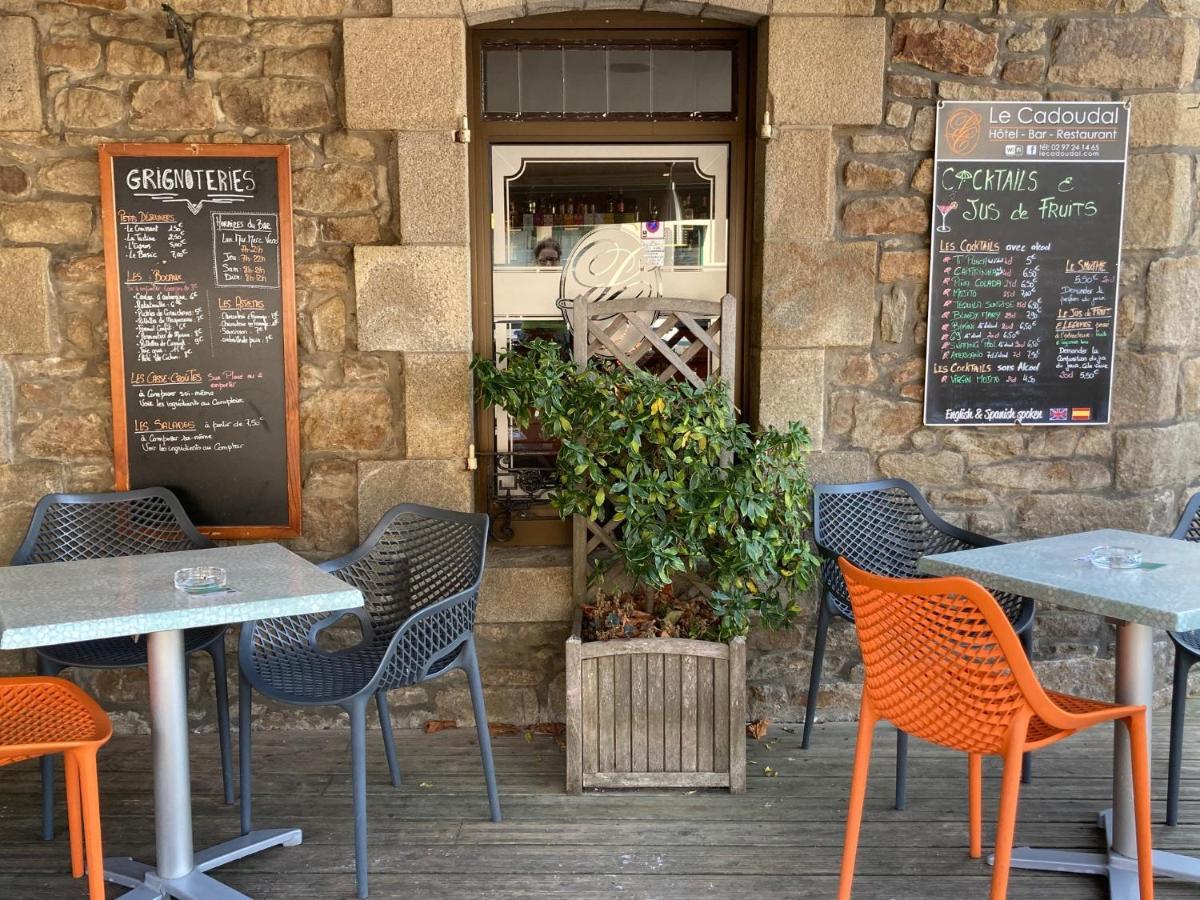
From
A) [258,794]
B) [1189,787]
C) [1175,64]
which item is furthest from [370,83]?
[1189,787]

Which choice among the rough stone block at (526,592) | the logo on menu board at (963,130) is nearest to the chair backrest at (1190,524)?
the logo on menu board at (963,130)

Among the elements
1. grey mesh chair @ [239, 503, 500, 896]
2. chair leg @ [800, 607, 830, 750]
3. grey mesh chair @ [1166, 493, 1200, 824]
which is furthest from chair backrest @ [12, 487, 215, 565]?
grey mesh chair @ [1166, 493, 1200, 824]

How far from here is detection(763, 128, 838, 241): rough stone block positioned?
372 cm

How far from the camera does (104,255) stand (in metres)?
3.65

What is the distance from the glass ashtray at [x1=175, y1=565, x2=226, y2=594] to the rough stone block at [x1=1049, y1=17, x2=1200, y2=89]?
3.31 m

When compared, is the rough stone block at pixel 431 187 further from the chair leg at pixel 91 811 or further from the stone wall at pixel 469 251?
the chair leg at pixel 91 811

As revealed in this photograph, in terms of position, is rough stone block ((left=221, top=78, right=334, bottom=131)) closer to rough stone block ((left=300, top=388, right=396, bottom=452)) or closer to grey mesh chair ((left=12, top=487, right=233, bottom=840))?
rough stone block ((left=300, top=388, right=396, bottom=452))

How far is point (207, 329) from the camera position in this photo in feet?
12.2

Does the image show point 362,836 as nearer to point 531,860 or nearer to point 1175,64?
point 531,860

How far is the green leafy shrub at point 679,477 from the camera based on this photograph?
3.26m

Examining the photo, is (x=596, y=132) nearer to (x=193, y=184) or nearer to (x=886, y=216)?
(x=886, y=216)

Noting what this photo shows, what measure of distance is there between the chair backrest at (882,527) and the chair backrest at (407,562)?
49.8 inches

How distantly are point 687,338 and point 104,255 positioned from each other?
2121mm

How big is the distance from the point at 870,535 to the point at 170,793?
94.4 inches
